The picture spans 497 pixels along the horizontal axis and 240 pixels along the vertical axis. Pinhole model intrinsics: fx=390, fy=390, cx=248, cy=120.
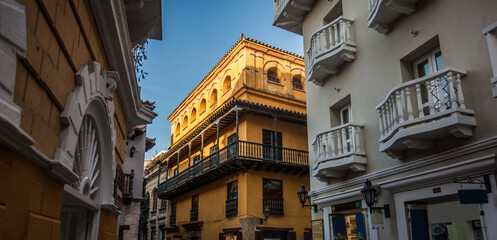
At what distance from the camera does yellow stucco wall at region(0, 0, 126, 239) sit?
265 cm

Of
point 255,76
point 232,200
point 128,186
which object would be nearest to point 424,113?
point 128,186

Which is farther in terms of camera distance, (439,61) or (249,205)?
(249,205)

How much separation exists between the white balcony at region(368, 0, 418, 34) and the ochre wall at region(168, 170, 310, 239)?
40.2ft

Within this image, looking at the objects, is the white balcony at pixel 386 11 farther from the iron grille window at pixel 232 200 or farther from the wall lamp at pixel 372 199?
the iron grille window at pixel 232 200

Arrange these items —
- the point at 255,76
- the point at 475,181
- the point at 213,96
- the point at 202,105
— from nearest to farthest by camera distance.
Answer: the point at 475,181
the point at 255,76
the point at 213,96
the point at 202,105

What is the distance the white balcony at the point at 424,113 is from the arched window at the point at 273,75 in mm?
16443

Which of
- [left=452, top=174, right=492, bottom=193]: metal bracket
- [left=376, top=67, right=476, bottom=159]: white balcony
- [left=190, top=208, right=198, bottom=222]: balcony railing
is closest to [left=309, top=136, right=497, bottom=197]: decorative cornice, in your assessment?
[left=376, top=67, right=476, bottom=159]: white balcony

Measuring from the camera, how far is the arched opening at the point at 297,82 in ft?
82.5

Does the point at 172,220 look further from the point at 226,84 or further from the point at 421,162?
the point at 421,162

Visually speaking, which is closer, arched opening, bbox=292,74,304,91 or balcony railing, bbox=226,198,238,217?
balcony railing, bbox=226,198,238,217

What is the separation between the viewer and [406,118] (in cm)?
707

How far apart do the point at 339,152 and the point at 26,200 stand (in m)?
7.69

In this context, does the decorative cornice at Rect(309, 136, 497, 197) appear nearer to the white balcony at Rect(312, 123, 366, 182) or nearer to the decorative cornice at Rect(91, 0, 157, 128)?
the white balcony at Rect(312, 123, 366, 182)

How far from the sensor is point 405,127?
22.9ft
